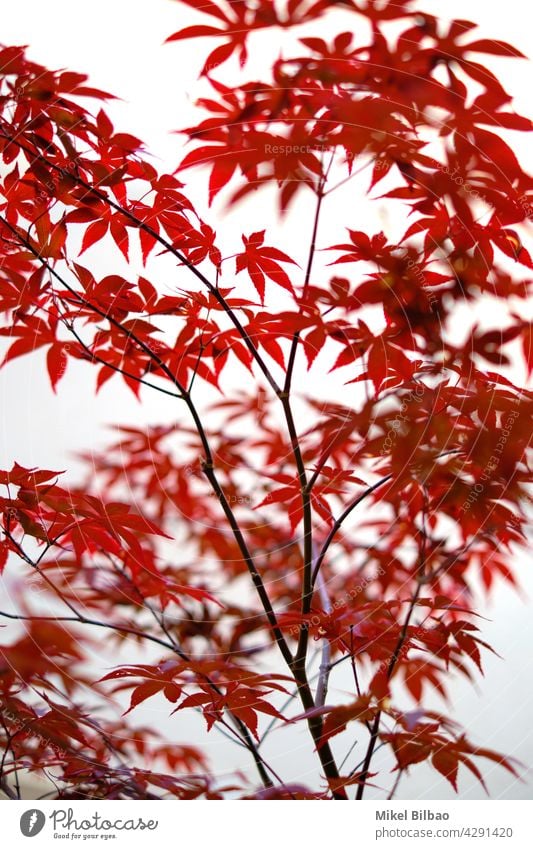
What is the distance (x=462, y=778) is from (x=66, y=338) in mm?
589

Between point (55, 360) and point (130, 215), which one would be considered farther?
point (55, 360)

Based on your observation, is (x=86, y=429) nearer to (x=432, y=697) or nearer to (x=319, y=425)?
(x=319, y=425)

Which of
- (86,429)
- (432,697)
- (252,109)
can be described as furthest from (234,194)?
(432,697)
